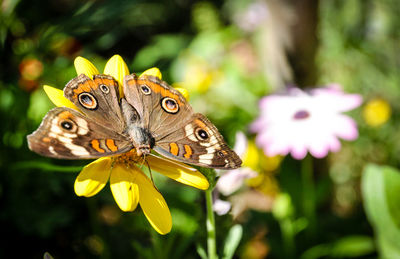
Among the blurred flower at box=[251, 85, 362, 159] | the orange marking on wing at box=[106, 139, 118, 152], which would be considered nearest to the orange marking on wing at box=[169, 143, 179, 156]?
the orange marking on wing at box=[106, 139, 118, 152]

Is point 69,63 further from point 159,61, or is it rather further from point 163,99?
point 163,99

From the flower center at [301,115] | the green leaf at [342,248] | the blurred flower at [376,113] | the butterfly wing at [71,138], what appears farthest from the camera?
the blurred flower at [376,113]

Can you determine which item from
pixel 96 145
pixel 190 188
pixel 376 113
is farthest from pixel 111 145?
pixel 376 113

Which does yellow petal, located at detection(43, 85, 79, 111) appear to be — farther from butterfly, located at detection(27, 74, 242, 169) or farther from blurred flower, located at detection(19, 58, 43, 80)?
blurred flower, located at detection(19, 58, 43, 80)

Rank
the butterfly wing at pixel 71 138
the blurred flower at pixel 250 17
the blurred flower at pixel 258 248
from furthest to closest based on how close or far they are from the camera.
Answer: the blurred flower at pixel 250 17 < the blurred flower at pixel 258 248 < the butterfly wing at pixel 71 138

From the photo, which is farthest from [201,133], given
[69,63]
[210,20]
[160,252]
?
[210,20]

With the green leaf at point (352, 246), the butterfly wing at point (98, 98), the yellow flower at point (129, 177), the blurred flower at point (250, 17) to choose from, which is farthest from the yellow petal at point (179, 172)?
the blurred flower at point (250, 17)

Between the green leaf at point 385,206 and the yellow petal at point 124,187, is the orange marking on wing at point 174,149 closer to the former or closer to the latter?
the yellow petal at point 124,187
